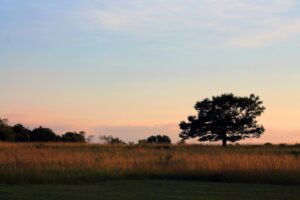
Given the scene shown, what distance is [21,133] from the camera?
85.9 meters

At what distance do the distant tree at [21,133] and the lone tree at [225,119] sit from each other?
25256mm

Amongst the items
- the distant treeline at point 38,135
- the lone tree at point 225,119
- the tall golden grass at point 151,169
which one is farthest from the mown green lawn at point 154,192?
the distant treeline at point 38,135

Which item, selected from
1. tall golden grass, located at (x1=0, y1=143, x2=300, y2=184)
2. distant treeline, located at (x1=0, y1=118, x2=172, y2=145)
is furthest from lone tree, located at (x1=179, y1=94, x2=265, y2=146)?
tall golden grass, located at (x1=0, y1=143, x2=300, y2=184)

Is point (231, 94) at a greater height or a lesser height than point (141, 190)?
greater

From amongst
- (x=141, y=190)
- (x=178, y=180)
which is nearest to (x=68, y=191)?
(x=141, y=190)

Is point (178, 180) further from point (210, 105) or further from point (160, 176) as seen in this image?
point (210, 105)

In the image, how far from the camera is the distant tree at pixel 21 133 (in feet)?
274

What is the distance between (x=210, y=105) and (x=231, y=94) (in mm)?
2800

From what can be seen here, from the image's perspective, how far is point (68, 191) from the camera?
1584cm

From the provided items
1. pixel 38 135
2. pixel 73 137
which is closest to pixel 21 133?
pixel 38 135

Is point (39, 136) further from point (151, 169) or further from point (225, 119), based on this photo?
point (151, 169)

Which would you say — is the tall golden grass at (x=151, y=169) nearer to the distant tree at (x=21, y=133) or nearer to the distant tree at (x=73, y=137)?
the distant tree at (x=73, y=137)

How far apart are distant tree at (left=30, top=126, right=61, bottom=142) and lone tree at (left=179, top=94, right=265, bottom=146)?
22297 mm

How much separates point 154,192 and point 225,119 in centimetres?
5378
